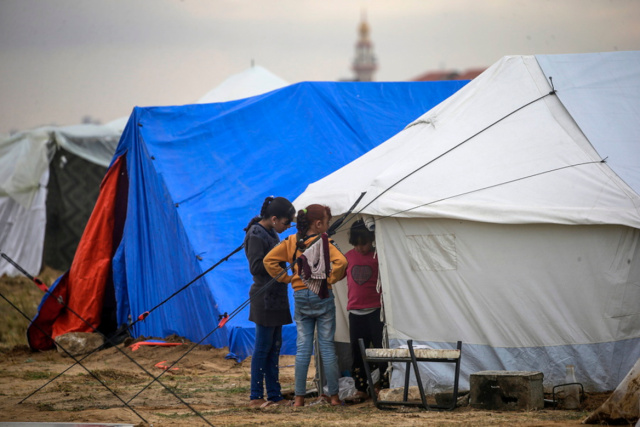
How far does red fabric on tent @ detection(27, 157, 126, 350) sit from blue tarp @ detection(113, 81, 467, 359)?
198 mm

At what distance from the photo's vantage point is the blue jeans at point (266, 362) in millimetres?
5355

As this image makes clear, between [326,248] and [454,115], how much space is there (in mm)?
1957

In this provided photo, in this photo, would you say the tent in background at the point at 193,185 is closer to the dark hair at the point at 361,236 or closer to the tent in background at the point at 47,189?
the dark hair at the point at 361,236

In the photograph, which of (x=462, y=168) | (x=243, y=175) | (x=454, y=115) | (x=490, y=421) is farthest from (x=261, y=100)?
(x=490, y=421)

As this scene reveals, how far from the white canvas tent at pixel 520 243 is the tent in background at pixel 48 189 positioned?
10032 mm

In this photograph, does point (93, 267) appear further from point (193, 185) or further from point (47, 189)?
point (47, 189)

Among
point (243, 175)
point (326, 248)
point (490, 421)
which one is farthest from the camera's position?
point (243, 175)

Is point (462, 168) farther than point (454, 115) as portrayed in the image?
No

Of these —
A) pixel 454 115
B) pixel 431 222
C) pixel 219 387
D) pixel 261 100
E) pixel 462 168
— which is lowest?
pixel 219 387

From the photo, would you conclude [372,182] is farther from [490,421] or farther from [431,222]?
[490,421]

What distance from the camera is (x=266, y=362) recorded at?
213 inches

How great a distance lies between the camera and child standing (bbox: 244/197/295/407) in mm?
5340

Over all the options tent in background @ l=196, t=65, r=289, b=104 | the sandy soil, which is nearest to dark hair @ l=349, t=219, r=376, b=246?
the sandy soil

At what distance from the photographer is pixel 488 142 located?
19.7ft
